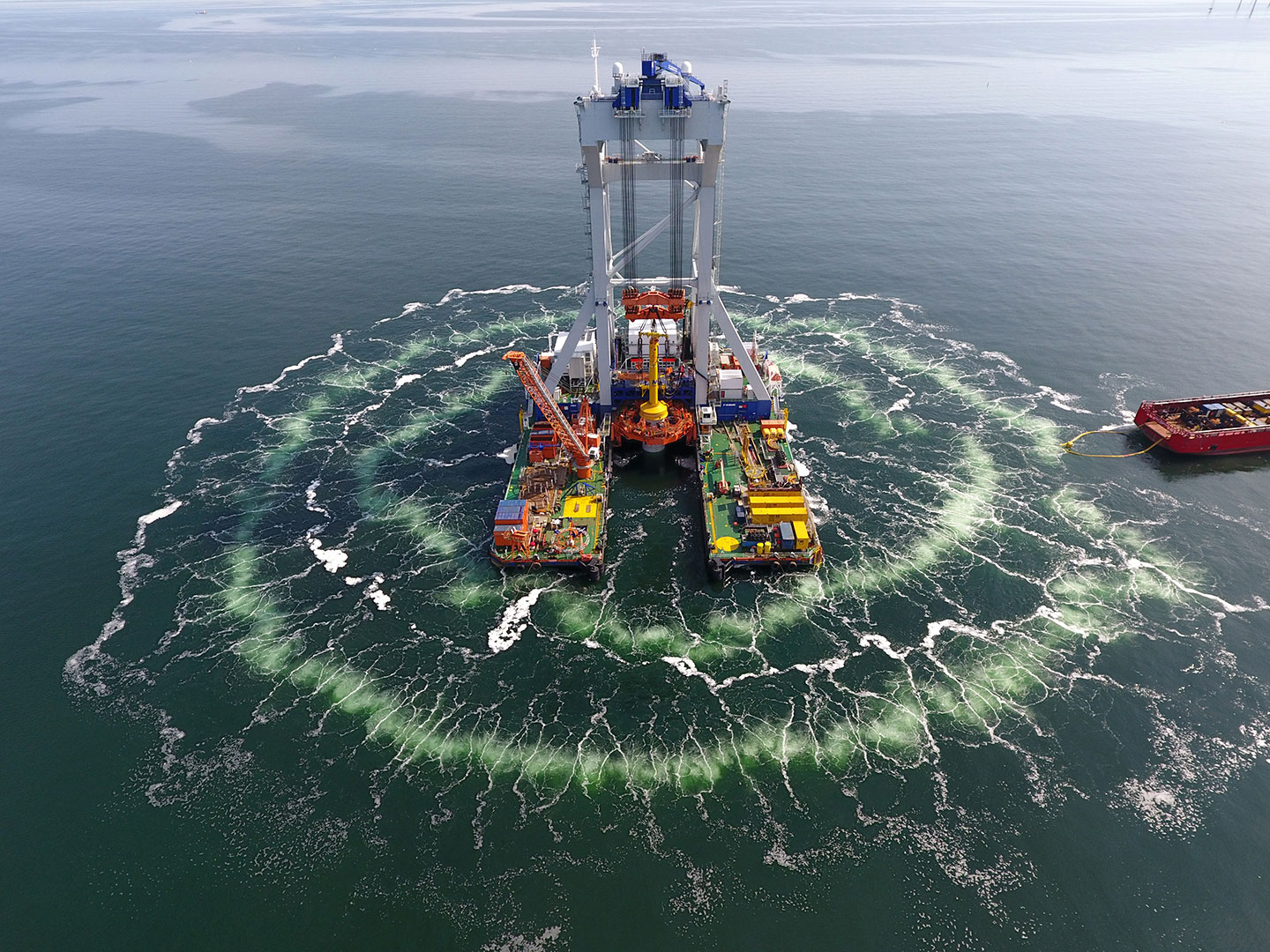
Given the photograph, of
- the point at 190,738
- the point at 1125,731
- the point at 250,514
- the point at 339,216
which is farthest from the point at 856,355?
the point at 339,216

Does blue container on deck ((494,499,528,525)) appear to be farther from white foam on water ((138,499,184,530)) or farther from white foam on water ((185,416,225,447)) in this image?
white foam on water ((185,416,225,447))

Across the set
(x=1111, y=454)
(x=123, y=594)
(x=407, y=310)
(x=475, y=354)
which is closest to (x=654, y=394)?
(x=475, y=354)

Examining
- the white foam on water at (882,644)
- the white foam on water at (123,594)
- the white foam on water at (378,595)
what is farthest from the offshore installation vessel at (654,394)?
the white foam on water at (123,594)

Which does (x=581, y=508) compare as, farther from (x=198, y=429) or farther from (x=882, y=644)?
(x=198, y=429)

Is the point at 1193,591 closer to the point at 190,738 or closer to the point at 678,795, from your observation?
the point at 678,795

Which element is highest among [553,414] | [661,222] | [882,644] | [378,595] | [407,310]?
[661,222]
